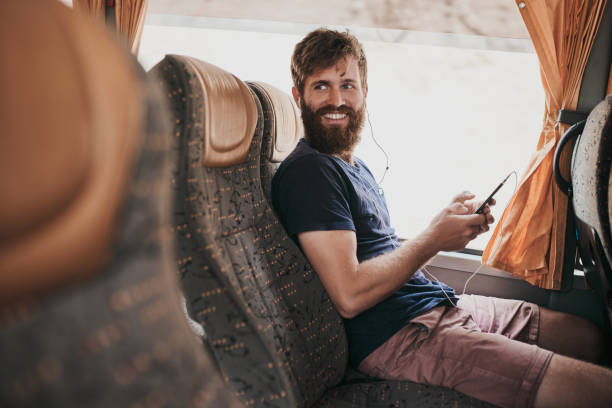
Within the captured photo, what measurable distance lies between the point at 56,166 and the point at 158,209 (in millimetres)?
75

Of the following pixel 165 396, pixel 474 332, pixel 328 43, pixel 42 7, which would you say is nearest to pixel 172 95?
pixel 42 7

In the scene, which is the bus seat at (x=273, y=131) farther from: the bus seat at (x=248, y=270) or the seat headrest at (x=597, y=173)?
the seat headrest at (x=597, y=173)

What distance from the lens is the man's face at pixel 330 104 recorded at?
51.5 inches

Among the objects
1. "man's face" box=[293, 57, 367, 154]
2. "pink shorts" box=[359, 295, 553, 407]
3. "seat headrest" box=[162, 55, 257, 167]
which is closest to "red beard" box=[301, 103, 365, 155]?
"man's face" box=[293, 57, 367, 154]

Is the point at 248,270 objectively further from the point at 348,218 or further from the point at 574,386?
the point at 574,386

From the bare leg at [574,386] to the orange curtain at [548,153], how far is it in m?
0.63

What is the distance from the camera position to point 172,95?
70 cm

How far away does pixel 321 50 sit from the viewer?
1.28m

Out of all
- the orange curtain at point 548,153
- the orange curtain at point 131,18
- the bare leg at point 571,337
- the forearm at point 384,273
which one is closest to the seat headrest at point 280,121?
the forearm at point 384,273

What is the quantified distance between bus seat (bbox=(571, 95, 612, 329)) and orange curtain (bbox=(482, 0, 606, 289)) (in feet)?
1.04

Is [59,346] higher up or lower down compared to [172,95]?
lower down

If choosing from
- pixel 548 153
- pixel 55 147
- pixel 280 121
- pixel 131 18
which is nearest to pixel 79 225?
pixel 55 147

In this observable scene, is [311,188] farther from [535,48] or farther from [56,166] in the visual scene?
[535,48]

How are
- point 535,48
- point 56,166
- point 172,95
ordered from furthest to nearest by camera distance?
point 535,48
point 172,95
point 56,166
